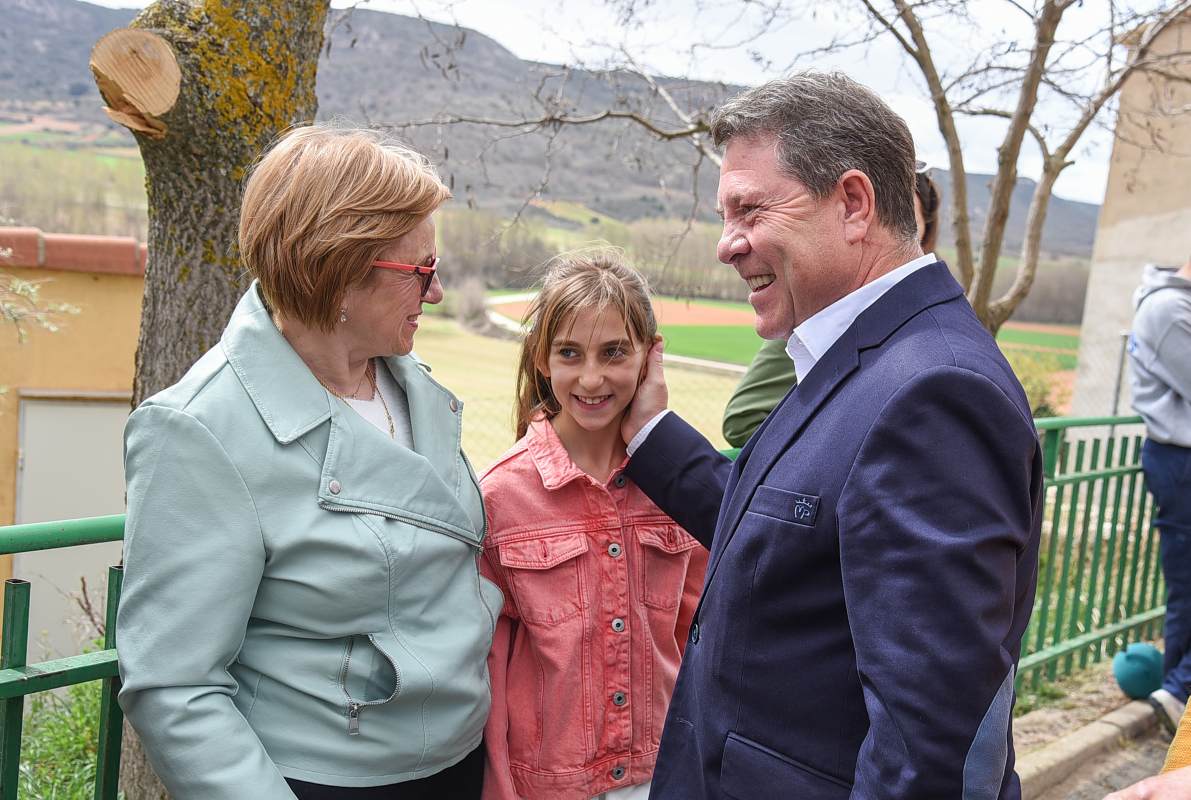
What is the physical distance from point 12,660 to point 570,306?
1.22 meters

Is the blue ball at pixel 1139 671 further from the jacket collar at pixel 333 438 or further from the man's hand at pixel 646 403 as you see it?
the jacket collar at pixel 333 438

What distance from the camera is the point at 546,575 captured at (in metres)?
2.04

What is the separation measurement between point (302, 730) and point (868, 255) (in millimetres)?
1158

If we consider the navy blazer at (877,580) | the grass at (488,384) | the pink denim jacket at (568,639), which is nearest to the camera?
the navy blazer at (877,580)

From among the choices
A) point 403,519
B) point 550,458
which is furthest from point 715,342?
point 403,519

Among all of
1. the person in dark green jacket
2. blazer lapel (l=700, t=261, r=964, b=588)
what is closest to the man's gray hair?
blazer lapel (l=700, t=261, r=964, b=588)

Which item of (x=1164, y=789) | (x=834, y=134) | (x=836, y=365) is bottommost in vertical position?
(x=1164, y=789)

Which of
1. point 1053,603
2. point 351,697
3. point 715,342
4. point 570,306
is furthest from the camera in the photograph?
point 715,342

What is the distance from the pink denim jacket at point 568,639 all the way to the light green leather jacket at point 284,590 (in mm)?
225

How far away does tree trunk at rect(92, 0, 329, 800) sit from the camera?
2.80 meters

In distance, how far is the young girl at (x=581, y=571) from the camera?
2021mm

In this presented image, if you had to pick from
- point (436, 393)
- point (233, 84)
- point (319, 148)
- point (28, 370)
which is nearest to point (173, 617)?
point (436, 393)

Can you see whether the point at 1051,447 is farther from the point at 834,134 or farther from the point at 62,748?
the point at 62,748

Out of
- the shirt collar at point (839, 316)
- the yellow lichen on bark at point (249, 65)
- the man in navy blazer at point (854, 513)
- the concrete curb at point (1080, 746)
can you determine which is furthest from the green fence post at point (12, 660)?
the concrete curb at point (1080, 746)
